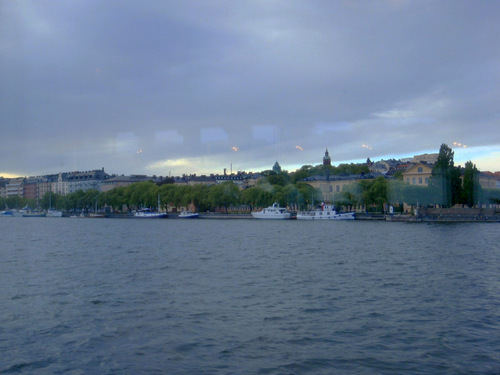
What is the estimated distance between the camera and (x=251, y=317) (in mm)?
13055

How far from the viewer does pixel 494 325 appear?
12.5 meters

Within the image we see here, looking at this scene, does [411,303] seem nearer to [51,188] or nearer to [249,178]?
[249,178]

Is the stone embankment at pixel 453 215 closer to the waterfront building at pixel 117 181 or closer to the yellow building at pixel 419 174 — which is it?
the yellow building at pixel 419 174

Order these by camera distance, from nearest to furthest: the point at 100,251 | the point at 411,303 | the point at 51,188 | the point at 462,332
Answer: the point at 462,332
the point at 411,303
the point at 100,251
the point at 51,188

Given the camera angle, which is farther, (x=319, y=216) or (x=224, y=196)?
(x=224, y=196)

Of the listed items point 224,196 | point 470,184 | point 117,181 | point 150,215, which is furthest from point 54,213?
point 470,184

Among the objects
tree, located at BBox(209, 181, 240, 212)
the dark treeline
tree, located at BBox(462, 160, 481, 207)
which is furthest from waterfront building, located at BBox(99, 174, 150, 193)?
tree, located at BBox(462, 160, 481, 207)

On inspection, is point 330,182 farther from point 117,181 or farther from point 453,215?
point 117,181

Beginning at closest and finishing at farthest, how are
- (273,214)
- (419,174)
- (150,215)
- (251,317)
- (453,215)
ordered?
(251,317), (453,215), (273,214), (419,174), (150,215)

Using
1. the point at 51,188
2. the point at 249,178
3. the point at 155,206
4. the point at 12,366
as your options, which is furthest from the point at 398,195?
the point at 51,188

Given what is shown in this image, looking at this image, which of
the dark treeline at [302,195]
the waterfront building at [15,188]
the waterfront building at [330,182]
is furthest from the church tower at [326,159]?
the waterfront building at [15,188]

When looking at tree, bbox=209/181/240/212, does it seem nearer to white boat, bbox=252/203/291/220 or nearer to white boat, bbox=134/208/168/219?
white boat, bbox=252/203/291/220

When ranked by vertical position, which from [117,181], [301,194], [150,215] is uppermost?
[117,181]

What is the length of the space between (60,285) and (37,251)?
13.2 m
